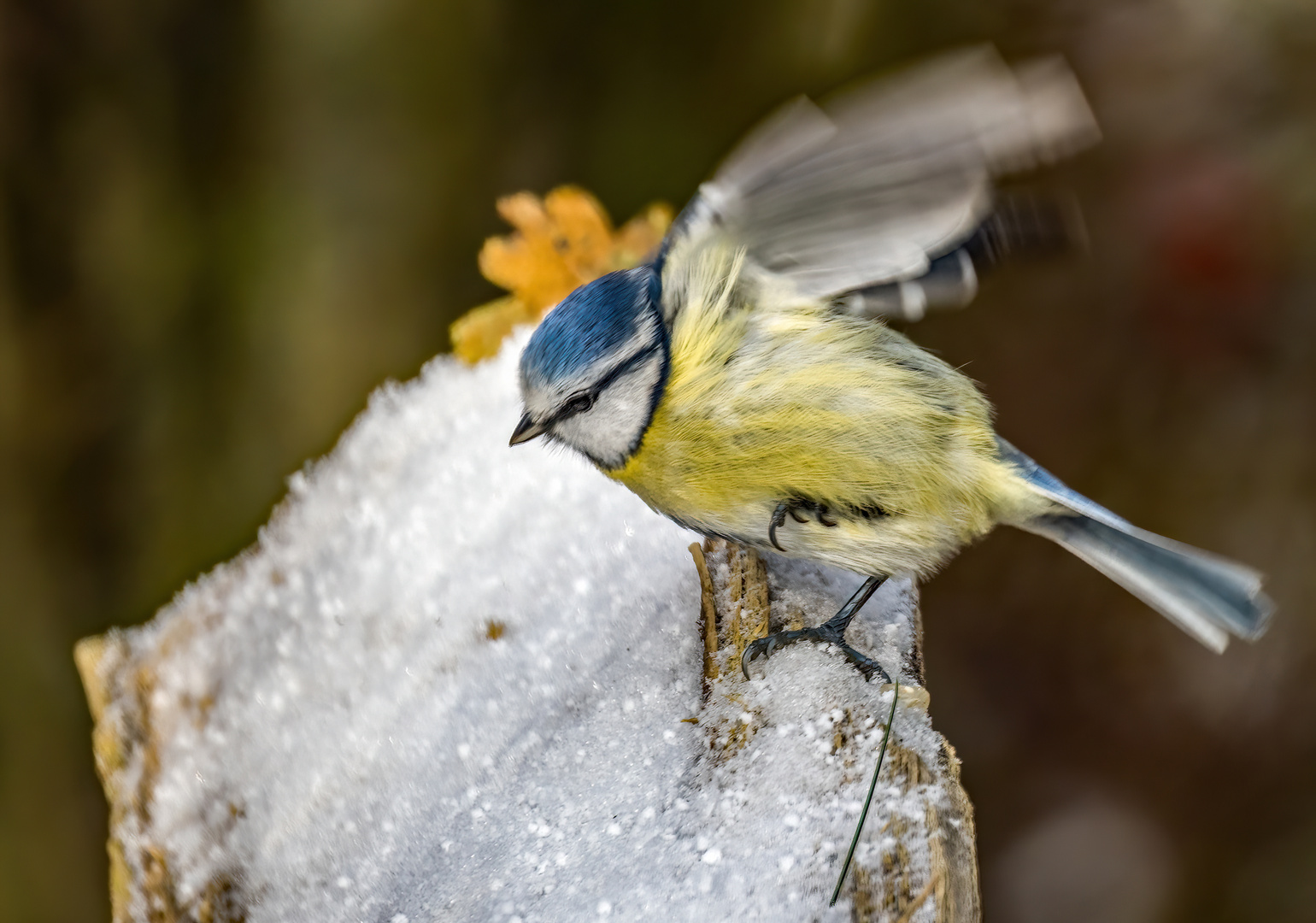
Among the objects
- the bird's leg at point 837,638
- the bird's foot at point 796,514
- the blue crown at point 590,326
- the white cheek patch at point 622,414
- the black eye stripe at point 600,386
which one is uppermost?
the blue crown at point 590,326

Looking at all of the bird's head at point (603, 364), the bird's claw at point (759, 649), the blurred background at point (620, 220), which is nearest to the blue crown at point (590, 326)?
the bird's head at point (603, 364)

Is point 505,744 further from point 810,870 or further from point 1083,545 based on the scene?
point 1083,545

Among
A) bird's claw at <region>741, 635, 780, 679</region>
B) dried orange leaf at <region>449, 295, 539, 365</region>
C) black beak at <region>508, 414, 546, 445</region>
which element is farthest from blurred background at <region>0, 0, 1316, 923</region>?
bird's claw at <region>741, 635, 780, 679</region>

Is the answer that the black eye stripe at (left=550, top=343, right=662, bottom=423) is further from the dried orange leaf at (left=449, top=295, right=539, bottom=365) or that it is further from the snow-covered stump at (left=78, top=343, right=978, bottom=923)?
the dried orange leaf at (left=449, top=295, right=539, bottom=365)

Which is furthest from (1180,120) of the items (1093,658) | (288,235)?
(288,235)

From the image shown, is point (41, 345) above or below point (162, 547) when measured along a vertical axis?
above

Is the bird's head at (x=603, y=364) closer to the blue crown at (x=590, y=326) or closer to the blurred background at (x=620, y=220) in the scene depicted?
the blue crown at (x=590, y=326)
